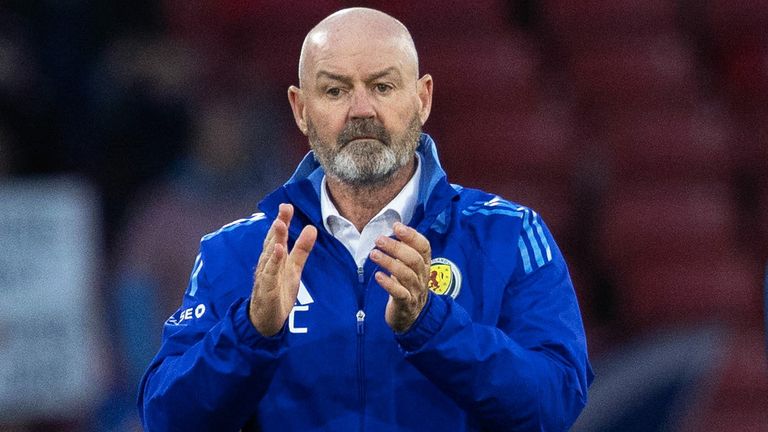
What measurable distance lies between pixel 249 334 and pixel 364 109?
1.62 ft

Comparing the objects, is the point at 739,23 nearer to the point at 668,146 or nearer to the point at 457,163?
the point at 668,146

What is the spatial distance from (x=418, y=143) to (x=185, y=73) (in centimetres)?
291

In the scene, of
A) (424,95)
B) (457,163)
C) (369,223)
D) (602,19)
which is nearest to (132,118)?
(457,163)

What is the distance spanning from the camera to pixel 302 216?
2.68 metres

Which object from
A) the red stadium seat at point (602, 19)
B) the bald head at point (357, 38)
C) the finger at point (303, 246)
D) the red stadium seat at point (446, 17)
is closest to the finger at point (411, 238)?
the finger at point (303, 246)

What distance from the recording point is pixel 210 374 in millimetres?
2412

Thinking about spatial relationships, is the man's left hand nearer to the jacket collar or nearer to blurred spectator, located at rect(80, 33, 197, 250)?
the jacket collar

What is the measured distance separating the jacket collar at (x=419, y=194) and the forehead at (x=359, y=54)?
0.18m

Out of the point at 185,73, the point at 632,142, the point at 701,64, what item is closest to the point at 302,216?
the point at 185,73

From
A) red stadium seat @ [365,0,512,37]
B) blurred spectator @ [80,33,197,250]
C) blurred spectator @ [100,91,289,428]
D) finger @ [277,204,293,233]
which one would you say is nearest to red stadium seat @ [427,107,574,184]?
red stadium seat @ [365,0,512,37]

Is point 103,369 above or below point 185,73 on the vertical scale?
below

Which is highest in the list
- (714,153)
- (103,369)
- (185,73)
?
(185,73)

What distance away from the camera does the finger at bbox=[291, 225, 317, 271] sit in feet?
7.84

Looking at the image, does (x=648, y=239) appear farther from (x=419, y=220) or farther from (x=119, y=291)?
(x=419, y=220)
